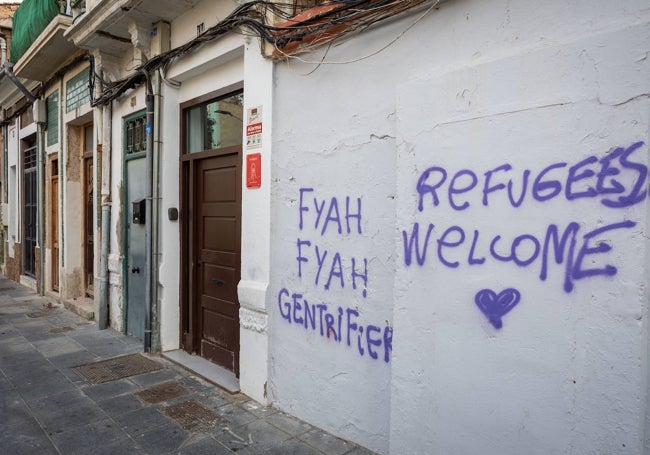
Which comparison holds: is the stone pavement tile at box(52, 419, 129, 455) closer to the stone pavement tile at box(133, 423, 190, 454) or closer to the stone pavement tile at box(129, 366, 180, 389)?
the stone pavement tile at box(133, 423, 190, 454)

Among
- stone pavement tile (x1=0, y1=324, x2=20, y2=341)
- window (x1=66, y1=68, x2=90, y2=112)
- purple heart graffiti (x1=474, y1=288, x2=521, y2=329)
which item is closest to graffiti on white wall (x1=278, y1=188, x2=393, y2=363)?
purple heart graffiti (x1=474, y1=288, x2=521, y2=329)

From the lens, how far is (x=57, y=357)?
5355 millimetres

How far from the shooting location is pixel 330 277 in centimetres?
350

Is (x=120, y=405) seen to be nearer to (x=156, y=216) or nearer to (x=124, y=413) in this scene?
(x=124, y=413)

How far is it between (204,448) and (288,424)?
0.69 metres

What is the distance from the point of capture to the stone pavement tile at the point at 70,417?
3.63 metres

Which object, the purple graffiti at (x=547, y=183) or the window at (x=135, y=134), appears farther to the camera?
the window at (x=135, y=134)

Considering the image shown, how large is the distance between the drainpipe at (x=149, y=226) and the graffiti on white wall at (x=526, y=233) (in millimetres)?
3569

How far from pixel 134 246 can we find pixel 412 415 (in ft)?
15.0

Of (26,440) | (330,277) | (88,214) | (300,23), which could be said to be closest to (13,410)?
(26,440)

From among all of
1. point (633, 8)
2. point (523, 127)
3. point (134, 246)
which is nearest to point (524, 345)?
point (523, 127)

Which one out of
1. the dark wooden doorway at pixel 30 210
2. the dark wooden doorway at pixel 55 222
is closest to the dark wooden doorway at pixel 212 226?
the dark wooden doorway at pixel 55 222

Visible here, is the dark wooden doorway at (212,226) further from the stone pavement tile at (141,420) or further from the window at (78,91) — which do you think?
the window at (78,91)

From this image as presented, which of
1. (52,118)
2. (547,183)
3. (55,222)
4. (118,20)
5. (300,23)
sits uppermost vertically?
(118,20)
